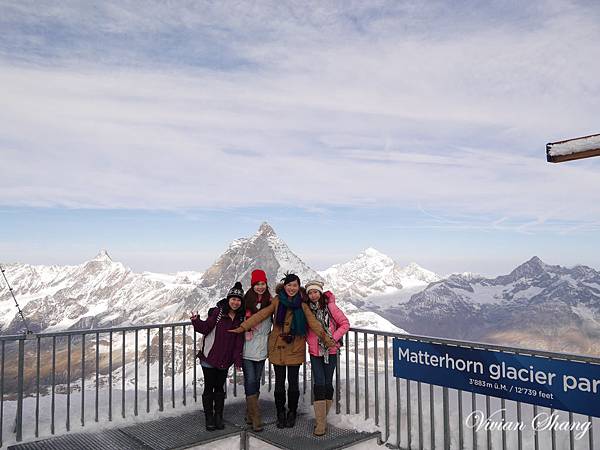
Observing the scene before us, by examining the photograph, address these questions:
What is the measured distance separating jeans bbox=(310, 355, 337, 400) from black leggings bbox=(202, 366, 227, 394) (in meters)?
1.18

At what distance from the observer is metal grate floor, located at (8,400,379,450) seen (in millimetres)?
5859

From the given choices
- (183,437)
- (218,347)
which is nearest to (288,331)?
(218,347)

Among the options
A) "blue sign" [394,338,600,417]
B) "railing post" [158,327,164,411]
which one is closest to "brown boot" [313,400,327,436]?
"blue sign" [394,338,600,417]

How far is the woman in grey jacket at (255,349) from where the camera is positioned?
640 centimetres

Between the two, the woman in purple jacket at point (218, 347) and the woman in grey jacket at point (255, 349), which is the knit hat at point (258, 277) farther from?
the woman in purple jacket at point (218, 347)

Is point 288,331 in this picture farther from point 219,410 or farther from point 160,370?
point 160,370

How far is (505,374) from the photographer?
5238mm

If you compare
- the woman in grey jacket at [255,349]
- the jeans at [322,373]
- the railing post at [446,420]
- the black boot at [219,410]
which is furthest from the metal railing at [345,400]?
the woman in grey jacket at [255,349]

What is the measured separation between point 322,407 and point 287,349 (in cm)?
82

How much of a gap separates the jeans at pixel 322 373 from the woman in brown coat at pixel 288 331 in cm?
17

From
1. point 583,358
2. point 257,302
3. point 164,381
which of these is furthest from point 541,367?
point 164,381

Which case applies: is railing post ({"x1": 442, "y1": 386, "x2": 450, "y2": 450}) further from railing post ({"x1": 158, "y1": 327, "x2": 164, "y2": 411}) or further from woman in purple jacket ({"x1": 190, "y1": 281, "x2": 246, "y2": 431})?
railing post ({"x1": 158, "y1": 327, "x2": 164, "y2": 411})

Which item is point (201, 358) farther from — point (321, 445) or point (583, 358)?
point (583, 358)

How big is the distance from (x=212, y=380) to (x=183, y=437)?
0.72 metres
